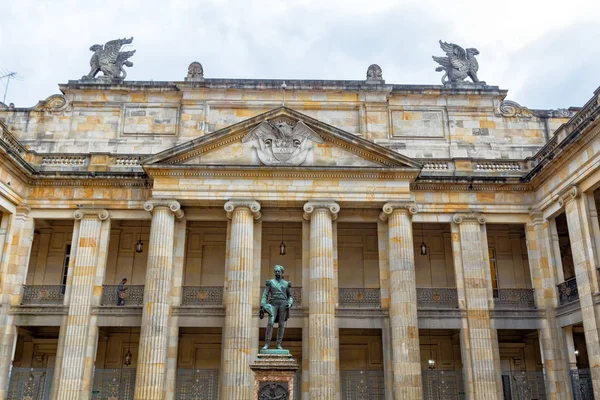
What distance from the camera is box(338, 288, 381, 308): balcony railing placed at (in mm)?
19406

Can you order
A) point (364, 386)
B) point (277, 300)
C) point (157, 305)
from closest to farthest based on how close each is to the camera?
point (277, 300)
point (157, 305)
point (364, 386)

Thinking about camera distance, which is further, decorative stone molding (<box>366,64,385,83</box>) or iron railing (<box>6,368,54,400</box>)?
decorative stone molding (<box>366,64,385,83</box>)

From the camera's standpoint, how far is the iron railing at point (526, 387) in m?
18.4

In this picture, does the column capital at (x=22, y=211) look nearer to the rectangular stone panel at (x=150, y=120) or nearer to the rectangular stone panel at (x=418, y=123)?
the rectangular stone panel at (x=150, y=120)

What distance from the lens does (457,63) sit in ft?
76.4

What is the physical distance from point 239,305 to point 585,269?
1008cm

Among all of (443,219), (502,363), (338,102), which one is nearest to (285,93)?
(338,102)

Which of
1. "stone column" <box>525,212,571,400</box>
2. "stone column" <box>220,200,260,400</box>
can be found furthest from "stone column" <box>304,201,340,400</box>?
"stone column" <box>525,212,571,400</box>

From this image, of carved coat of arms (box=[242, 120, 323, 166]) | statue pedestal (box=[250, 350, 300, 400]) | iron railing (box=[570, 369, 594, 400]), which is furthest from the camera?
carved coat of arms (box=[242, 120, 323, 166])

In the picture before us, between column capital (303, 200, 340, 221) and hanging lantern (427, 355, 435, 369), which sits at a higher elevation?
column capital (303, 200, 340, 221)

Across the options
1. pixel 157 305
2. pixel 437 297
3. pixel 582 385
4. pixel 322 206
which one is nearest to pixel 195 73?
pixel 322 206

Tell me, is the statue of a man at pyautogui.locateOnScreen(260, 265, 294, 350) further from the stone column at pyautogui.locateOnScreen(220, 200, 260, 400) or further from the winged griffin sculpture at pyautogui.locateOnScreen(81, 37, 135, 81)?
the winged griffin sculpture at pyautogui.locateOnScreen(81, 37, 135, 81)

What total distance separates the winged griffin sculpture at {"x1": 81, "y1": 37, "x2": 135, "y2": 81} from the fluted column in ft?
23.7

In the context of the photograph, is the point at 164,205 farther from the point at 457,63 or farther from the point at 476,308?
the point at 457,63
